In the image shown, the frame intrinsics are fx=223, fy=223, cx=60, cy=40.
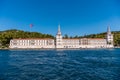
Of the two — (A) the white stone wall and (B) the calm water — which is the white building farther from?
(B) the calm water

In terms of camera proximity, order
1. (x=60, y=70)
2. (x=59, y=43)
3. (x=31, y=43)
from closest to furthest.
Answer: (x=60, y=70), (x=31, y=43), (x=59, y=43)

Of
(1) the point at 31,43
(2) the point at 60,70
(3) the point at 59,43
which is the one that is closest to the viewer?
(2) the point at 60,70

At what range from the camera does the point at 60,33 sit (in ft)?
568

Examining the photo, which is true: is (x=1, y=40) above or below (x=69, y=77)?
above

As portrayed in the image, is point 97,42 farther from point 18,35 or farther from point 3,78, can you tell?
point 3,78

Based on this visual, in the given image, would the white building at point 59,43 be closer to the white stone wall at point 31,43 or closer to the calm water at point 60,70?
the white stone wall at point 31,43

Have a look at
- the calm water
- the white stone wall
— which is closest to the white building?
the white stone wall

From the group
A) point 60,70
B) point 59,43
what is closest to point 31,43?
point 59,43

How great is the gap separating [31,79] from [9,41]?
151m

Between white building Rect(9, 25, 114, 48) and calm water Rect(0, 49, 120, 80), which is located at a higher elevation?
white building Rect(9, 25, 114, 48)

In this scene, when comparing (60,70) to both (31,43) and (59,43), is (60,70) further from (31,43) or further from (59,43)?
(31,43)

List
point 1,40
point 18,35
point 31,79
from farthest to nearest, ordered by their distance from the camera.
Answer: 1. point 18,35
2. point 1,40
3. point 31,79

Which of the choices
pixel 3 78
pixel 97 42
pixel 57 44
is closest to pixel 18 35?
pixel 57 44

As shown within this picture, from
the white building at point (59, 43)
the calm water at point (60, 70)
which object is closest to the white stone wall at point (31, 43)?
the white building at point (59, 43)
